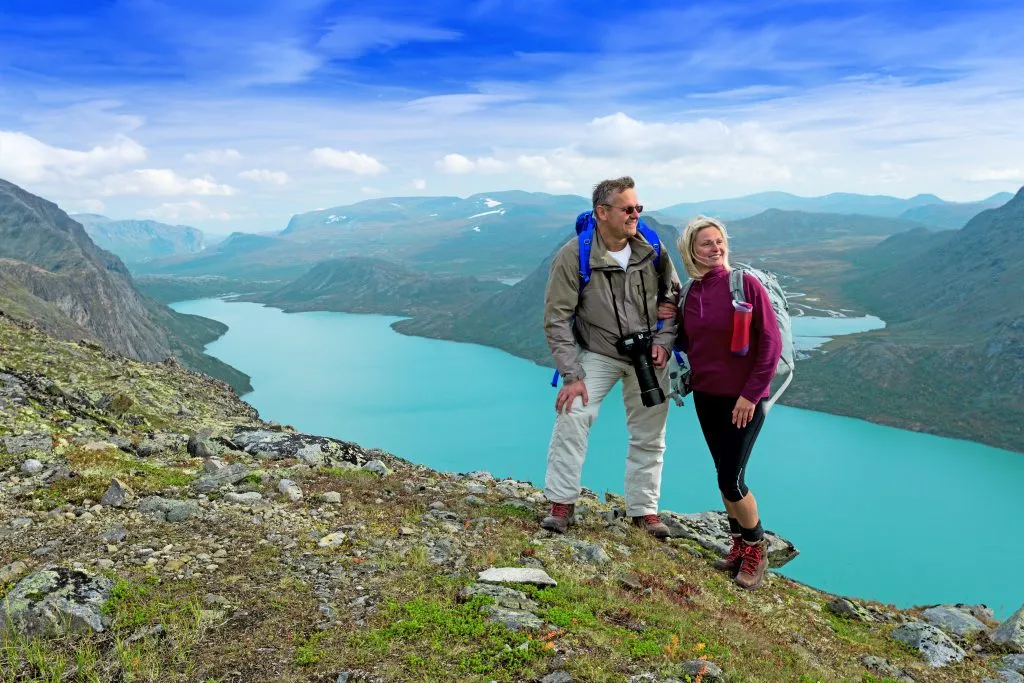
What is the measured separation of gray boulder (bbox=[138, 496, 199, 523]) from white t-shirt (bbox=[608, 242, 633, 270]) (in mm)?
5983

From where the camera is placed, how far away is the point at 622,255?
768cm

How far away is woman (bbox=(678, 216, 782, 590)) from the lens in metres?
6.88

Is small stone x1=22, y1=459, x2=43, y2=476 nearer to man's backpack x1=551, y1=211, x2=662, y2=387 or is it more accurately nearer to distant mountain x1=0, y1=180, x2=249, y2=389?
man's backpack x1=551, y1=211, x2=662, y2=387

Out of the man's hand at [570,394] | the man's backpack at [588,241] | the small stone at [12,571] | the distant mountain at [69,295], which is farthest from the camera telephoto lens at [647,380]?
the distant mountain at [69,295]

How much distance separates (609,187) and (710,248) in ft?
4.47

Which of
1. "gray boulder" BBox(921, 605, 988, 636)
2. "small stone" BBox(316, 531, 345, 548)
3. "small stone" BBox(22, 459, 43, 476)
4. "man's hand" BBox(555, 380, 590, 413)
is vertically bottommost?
"gray boulder" BBox(921, 605, 988, 636)

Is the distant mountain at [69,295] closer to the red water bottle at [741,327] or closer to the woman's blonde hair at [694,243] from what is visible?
the woman's blonde hair at [694,243]

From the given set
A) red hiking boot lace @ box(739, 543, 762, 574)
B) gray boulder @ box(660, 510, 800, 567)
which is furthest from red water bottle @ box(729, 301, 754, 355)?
gray boulder @ box(660, 510, 800, 567)

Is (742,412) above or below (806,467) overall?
above

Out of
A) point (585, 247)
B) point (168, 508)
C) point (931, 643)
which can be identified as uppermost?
point (585, 247)

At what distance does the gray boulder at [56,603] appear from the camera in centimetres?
531

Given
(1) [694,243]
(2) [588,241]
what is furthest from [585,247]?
(1) [694,243]

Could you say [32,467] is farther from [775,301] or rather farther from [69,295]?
[69,295]

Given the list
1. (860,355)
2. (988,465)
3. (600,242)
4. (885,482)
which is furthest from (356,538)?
(860,355)
